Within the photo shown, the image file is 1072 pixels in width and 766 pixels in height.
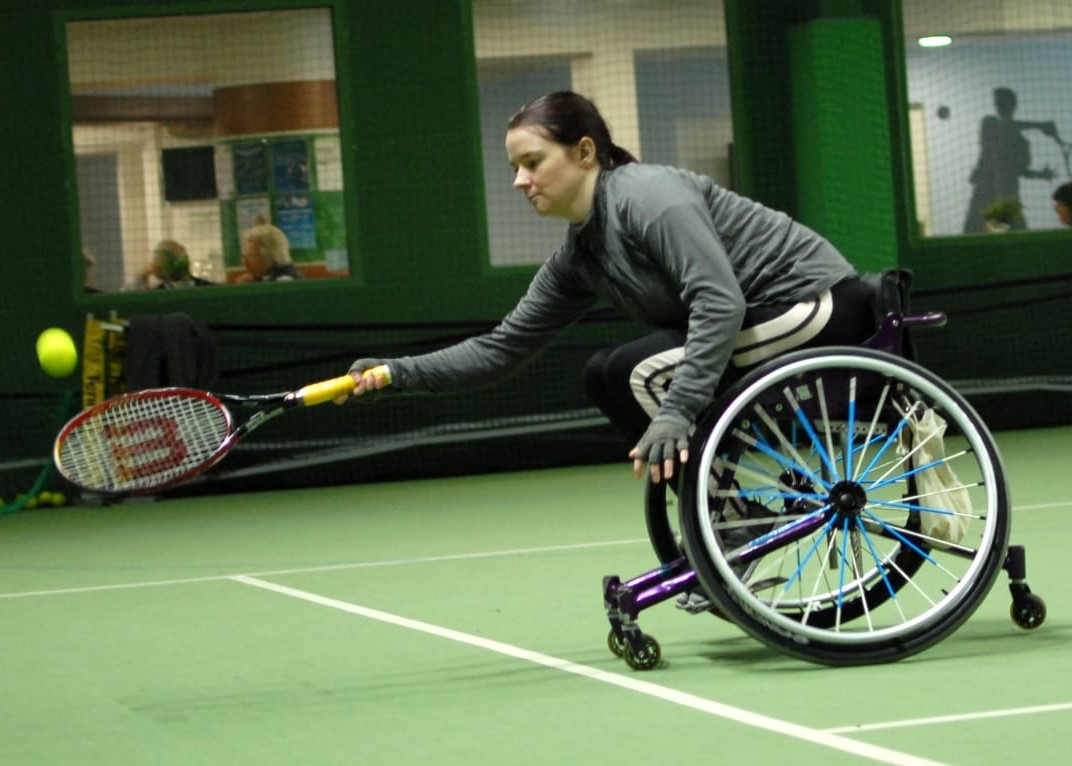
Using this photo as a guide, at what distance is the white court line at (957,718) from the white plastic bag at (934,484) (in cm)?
62

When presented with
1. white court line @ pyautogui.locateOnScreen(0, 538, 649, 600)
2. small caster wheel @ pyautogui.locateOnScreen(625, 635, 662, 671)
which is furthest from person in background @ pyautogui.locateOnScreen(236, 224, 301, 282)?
small caster wheel @ pyautogui.locateOnScreen(625, 635, 662, 671)

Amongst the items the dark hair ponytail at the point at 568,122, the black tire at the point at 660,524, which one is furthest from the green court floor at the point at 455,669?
the dark hair ponytail at the point at 568,122

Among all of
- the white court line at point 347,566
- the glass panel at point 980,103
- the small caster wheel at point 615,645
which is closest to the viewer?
the small caster wheel at point 615,645

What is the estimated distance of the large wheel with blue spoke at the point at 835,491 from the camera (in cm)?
345

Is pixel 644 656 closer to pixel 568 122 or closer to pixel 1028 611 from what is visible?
pixel 1028 611

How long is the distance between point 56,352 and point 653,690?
611 centimetres

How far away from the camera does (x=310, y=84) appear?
959 centimetres

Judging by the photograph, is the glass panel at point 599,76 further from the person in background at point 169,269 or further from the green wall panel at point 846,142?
the person in background at point 169,269

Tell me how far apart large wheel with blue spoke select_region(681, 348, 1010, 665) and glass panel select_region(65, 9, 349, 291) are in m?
6.17

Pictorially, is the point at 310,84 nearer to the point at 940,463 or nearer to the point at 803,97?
the point at 803,97

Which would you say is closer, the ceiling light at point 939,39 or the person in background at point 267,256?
the person in background at point 267,256

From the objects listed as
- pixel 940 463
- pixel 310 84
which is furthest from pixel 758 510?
pixel 310 84

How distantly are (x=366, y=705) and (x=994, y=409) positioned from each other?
7.32m

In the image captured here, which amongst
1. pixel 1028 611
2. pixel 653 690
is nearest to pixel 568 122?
pixel 653 690
